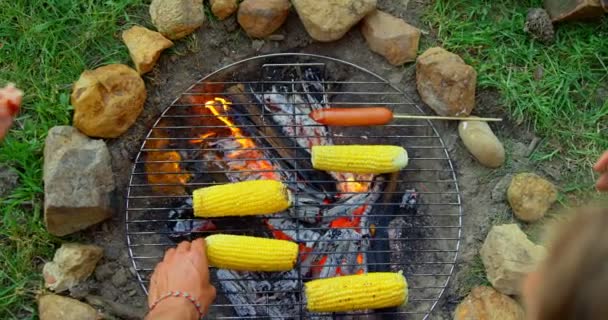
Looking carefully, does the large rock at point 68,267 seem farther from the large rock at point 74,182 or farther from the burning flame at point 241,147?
the burning flame at point 241,147

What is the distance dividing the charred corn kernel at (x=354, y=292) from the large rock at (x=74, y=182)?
36.6 inches

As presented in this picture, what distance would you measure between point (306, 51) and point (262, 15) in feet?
0.93

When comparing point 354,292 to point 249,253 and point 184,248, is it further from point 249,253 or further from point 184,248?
point 184,248

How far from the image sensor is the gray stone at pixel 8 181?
3.13m

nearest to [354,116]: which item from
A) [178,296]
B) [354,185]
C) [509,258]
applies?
[354,185]

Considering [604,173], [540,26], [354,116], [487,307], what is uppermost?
[540,26]

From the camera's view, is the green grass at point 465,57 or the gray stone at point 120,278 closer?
the gray stone at point 120,278

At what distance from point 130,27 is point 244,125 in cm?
70

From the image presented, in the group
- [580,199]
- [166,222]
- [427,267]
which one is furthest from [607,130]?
[166,222]

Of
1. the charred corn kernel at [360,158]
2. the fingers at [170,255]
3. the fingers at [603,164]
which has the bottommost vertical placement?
the fingers at [170,255]

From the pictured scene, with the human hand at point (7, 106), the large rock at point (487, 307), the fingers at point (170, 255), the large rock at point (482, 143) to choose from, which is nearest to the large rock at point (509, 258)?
the large rock at point (487, 307)

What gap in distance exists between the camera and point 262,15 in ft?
11.0

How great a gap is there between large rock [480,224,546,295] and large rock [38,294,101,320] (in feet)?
5.22

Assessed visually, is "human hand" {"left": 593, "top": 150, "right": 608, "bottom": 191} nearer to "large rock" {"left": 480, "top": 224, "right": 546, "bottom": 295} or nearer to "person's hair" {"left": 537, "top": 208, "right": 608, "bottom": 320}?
"large rock" {"left": 480, "top": 224, "right": 546, "bottom": 295}
